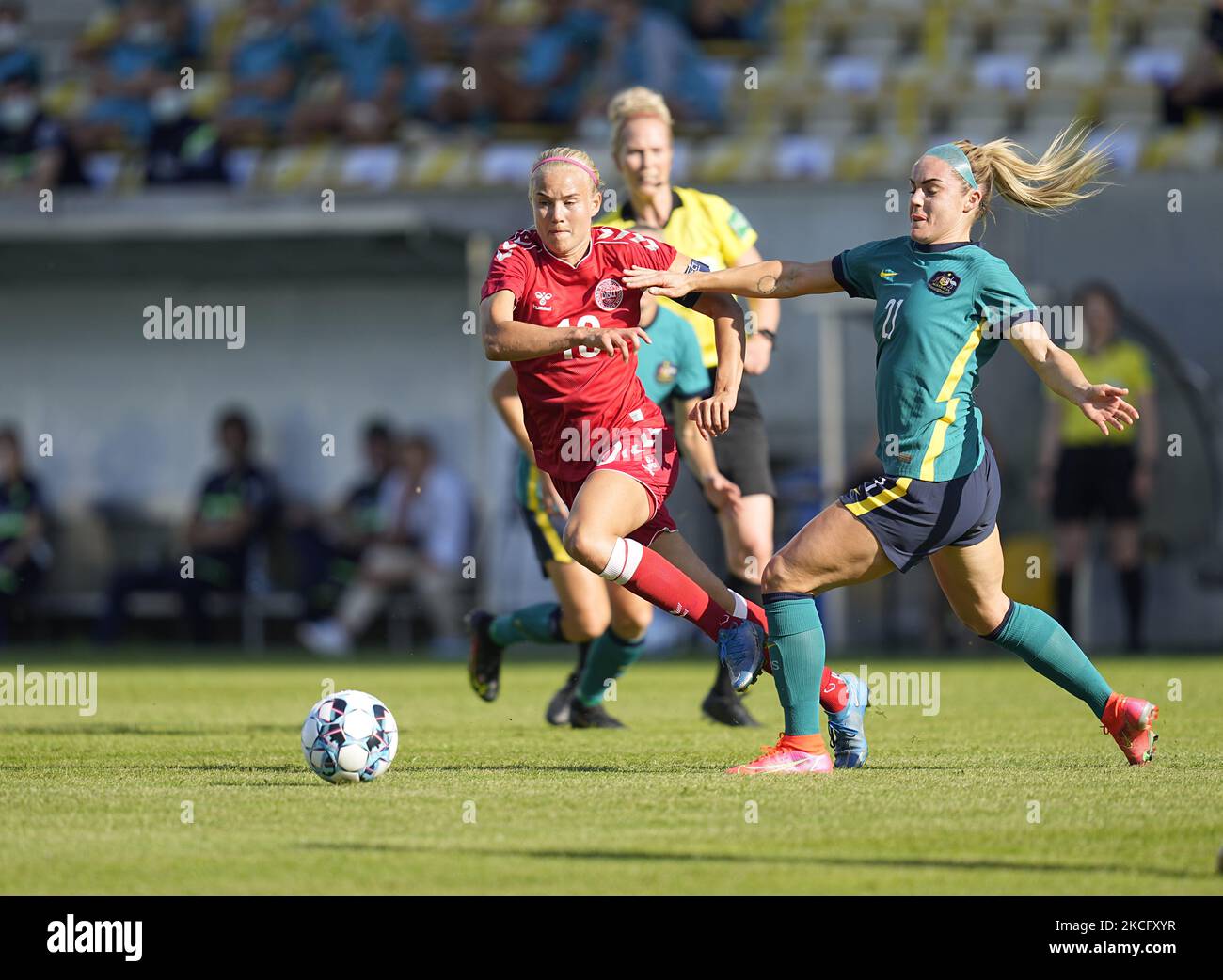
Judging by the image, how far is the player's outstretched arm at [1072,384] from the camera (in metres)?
5.68

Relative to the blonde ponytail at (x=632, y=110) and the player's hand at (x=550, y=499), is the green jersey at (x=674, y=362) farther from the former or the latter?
the blonde ponytail at (x=632, y=110)

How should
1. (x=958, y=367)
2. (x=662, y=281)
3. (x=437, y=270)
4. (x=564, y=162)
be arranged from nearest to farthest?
Answer: (x=958, y=367) < (x=662, y=281) < (x=564, y=162) < (x=437, y=270)

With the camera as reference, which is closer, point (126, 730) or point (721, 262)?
point (721, 262)

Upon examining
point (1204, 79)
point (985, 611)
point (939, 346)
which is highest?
point (1204, 79)

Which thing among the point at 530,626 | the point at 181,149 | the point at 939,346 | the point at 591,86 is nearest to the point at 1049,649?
the point at 939,346

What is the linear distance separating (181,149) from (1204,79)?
9273 mm

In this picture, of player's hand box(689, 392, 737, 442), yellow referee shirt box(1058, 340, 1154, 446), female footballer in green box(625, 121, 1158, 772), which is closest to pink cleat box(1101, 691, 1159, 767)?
female footballer in green box(625, 121, 1158, 772)

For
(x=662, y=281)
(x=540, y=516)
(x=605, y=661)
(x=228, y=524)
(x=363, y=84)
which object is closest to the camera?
(x=662, y=281)

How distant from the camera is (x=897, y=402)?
602 centimetres

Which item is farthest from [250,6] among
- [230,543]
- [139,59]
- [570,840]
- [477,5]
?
[570,840]

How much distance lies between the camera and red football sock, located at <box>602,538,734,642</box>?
6438 mm

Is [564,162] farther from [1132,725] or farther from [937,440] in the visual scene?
[1132,725]

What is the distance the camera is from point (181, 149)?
18.2m
